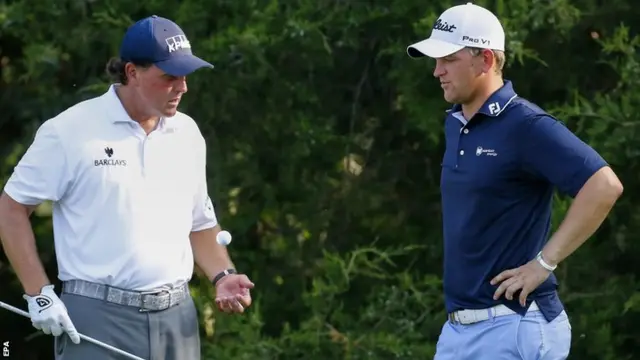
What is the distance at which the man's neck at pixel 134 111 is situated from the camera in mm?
4434

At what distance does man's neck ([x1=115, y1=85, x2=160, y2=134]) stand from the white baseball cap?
0.93 metres

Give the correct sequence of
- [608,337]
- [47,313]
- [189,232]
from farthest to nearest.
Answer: [608,337]
[189,232]
[47,313]

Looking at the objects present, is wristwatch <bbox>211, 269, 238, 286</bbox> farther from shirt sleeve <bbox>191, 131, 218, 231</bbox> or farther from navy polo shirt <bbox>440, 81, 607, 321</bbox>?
navy polo shirt <bbox>440, 81, 607, 321</bbox>

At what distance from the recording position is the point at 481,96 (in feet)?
14.0

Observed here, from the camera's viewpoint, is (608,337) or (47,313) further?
(608,337)

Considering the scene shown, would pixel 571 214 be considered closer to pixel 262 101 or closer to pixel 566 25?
pixel 566 25

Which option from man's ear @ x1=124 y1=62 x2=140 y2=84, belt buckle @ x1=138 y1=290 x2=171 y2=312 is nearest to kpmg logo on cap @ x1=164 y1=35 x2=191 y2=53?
man's ear @ x1=124 y1=62 x2=140 y2=84

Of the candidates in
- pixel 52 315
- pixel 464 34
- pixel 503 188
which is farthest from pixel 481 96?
pixel 52 315

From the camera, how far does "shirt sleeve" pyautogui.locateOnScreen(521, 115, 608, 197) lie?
4008 millimetres

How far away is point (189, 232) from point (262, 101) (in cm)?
221

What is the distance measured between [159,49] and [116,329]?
930 mm

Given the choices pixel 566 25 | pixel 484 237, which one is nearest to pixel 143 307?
pixel 484 237

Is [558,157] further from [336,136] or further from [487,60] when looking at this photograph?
[336,136]

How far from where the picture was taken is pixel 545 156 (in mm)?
4023
